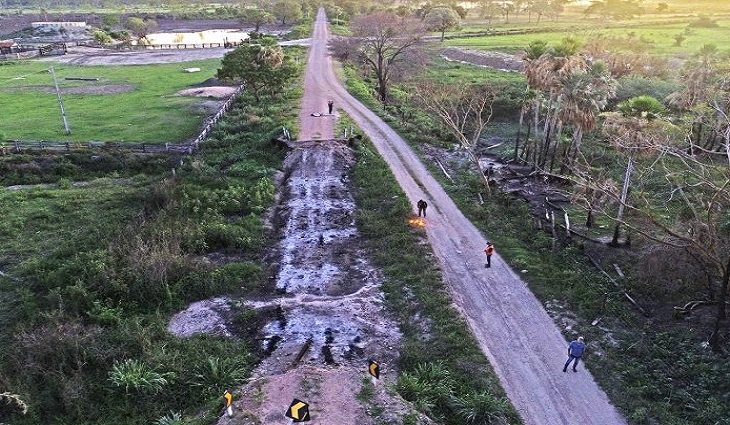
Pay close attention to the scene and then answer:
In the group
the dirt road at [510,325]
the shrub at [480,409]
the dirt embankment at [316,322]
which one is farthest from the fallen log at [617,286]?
the dirt embankment at [316,322]

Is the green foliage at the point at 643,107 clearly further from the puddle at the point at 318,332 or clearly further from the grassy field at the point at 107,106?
the grassy field at the point at 107,106

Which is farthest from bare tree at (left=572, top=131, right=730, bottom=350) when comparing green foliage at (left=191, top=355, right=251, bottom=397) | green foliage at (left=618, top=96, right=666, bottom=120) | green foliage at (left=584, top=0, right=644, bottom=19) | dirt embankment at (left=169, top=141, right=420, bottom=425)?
green foliage at (left=584, top=0, right=644, bottom=19)

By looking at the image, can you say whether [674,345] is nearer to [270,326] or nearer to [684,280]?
[684,280]

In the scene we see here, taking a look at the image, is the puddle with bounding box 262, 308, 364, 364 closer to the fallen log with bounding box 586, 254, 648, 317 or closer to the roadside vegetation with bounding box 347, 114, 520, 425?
the roadside vegetation with bounding box 347, 114, 520, 425

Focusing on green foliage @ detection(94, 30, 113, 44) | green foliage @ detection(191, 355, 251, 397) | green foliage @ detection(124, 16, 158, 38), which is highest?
green foliage @ detection(124, 16, 158, 38)

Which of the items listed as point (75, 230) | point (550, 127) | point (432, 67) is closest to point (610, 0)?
point (432, 67)

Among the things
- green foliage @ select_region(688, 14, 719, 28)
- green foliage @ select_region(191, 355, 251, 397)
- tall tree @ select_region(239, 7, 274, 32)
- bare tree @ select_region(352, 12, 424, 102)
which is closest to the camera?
green foliage @ select_region(191, 355, 251, 397)
